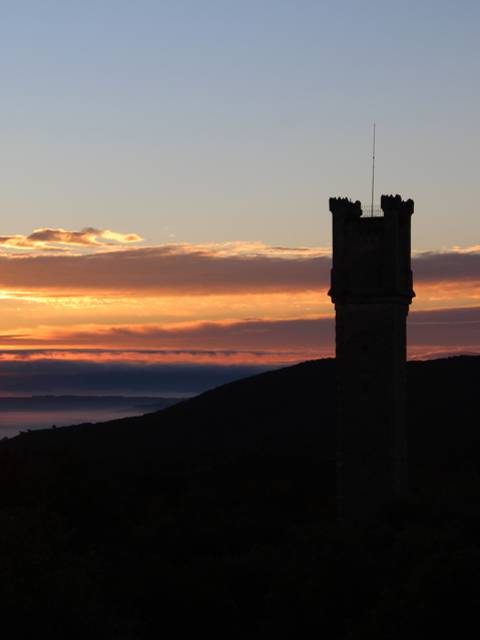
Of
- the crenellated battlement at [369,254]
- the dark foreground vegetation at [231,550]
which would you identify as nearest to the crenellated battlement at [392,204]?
the crenellated battlement at [369,254]

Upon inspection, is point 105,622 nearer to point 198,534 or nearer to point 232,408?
point 198,534

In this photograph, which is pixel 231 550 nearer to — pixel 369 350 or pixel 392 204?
pixel 369 350

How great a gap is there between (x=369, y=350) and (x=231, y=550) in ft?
34.8

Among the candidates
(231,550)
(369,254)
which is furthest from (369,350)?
(231,550)

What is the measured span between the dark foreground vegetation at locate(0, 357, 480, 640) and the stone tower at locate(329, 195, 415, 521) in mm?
2449

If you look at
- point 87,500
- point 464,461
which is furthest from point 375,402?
point 464,461

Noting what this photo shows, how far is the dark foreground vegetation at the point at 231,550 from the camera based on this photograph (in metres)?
30.2

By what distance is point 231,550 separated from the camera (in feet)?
160

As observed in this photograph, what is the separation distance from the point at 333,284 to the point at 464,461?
3085 centimetres

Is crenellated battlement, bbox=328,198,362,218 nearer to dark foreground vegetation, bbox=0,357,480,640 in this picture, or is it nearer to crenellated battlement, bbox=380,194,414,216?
crenellated battlement, bbox=380,194,414,216

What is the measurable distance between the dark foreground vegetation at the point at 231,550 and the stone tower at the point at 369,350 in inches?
96.4

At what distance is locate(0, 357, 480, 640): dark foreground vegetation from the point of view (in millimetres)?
30156

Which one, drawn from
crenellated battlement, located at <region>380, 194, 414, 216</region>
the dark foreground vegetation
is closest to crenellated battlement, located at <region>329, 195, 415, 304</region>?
crenellated battlement, located at <region>380, 194, 414, 216</region>

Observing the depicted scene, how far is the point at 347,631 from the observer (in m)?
31.8
